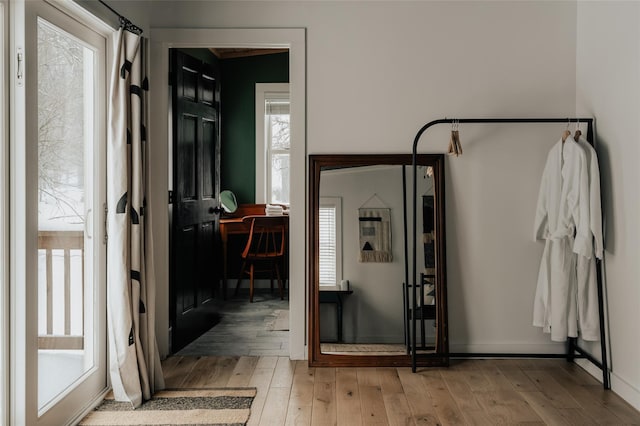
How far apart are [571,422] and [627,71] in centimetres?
187

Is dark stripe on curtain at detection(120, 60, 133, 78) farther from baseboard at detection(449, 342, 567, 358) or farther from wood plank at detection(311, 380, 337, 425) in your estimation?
baseboard at detection(449, 342, 567, 358)

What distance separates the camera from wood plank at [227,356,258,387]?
3.48 meters

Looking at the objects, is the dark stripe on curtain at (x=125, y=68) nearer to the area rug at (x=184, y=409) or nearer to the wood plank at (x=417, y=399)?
the area rug at (x=184, y=409)

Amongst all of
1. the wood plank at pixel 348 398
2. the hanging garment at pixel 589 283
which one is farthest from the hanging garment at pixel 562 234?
the wood plank at pixel 348 398

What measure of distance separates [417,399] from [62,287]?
1926 mm

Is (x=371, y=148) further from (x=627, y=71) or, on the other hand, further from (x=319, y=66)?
(x=627, y=71)

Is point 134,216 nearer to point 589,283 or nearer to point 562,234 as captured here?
point 562,234

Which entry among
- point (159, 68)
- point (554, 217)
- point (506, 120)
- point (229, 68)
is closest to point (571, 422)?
point (554, 217)

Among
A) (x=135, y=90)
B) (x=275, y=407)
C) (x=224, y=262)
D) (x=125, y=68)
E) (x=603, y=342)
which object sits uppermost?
(x=125, y=68)

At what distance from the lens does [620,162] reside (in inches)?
130

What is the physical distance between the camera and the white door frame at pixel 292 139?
12.7 feet

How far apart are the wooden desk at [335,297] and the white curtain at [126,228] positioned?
45.6 inches

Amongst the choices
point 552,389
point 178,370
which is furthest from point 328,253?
point 552,389

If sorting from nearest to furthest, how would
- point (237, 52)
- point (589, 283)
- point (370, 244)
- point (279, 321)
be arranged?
point (589, 283) < point (370, 244) < point (279, 321) < point (237, 52)
